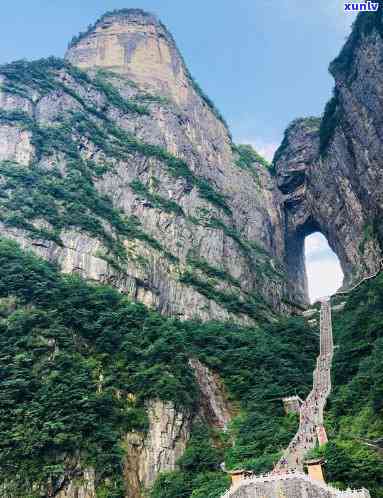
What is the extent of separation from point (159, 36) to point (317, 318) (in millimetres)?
43956

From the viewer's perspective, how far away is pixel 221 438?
24000 millimetres

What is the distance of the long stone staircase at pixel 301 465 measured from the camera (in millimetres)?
13242

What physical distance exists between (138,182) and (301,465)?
3339 cm

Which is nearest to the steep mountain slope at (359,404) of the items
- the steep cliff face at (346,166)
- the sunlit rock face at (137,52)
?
the steep cliff face at (346,166)

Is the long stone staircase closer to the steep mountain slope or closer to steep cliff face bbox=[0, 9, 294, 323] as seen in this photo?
the steep mountain slope

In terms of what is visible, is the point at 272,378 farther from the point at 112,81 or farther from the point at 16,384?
the point at 112,81

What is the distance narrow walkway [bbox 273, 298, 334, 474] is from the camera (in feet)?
59.3

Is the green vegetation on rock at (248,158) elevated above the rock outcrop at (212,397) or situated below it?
above

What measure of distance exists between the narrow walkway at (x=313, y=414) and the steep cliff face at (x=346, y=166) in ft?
41.6

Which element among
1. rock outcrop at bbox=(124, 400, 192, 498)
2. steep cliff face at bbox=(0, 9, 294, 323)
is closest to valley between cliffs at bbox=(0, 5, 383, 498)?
rock outcrop at bbox=(124, 400, 192, 498)

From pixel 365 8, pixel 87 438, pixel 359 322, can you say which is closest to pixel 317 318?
pixel 359 322

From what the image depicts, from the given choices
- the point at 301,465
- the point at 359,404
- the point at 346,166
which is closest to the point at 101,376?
the point at 301,465

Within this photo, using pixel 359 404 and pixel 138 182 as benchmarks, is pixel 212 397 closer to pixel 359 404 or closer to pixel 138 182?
pixel 359 404

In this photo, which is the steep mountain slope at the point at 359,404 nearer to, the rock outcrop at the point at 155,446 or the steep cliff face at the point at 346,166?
the rock outcrop at the point at 155,446
